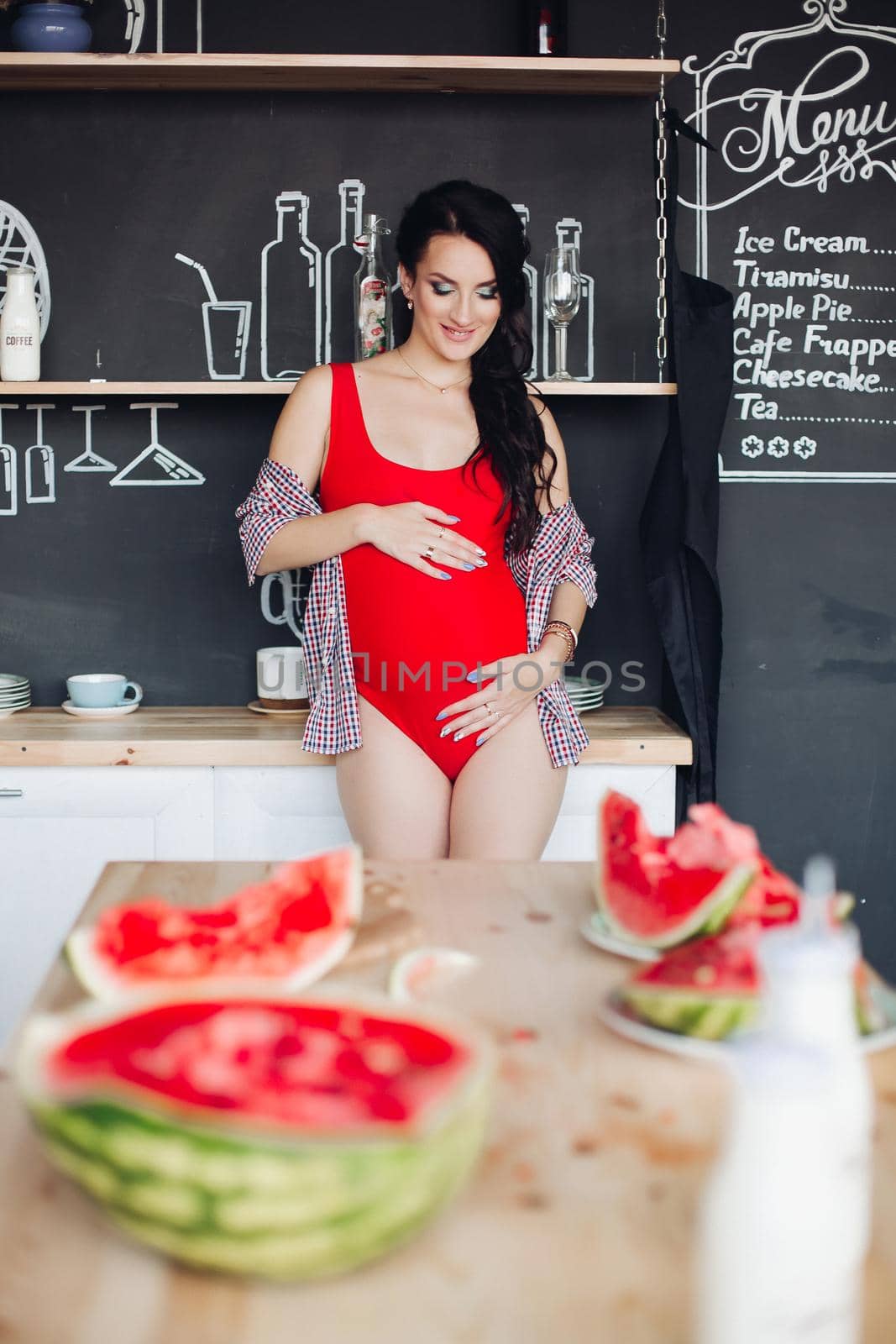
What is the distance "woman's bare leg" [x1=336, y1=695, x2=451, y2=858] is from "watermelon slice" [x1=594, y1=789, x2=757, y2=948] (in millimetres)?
975

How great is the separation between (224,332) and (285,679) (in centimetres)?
86

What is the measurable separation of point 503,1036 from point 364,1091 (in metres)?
0.33

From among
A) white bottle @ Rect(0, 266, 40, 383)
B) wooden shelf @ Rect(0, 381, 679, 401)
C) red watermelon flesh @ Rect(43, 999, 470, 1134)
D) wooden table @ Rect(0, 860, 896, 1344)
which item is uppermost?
white bottle @ Rect(0, 266, 40, 383)

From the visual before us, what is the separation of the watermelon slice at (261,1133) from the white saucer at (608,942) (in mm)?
435

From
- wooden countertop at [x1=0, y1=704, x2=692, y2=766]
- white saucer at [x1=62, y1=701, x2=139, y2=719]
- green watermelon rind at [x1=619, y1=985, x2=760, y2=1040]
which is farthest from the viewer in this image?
white saucer at [x1=62, y1=701, x2=139, y2=719]

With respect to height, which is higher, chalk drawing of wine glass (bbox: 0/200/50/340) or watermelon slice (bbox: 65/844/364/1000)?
chalk drawing of wine glass (bbox: 0/200/50/340)

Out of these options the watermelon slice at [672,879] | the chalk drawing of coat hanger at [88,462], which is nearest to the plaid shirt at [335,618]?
the chalk drawing of coat hanger at [88,462]

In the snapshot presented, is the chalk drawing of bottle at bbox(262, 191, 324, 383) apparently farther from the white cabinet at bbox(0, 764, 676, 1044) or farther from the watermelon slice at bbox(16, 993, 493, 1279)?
the watermelon slice at bbox(16, 993, 493, 1279)

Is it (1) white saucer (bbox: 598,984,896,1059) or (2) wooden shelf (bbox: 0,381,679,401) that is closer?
(1) white saucer (bbox: 598,984,896,1059)

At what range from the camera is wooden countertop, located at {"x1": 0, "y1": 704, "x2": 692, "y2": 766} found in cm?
278

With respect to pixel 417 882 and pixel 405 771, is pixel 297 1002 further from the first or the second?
pixel 405 771

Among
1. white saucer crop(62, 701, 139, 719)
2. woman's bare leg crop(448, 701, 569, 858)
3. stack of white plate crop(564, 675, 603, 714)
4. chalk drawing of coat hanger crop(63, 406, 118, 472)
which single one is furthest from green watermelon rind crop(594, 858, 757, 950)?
chalk drawing of coat hanger crop(63, 406, 118, 472)

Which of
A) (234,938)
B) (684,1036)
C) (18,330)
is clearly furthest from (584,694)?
(684,1036)

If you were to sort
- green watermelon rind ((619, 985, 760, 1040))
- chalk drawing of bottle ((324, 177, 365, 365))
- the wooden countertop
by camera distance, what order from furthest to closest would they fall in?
1. chalk drawing of bottle ((324, 177, 365, 365))
2. the wooden countertop
3. green watermelon rind ((619, 985, 760, 1040))
